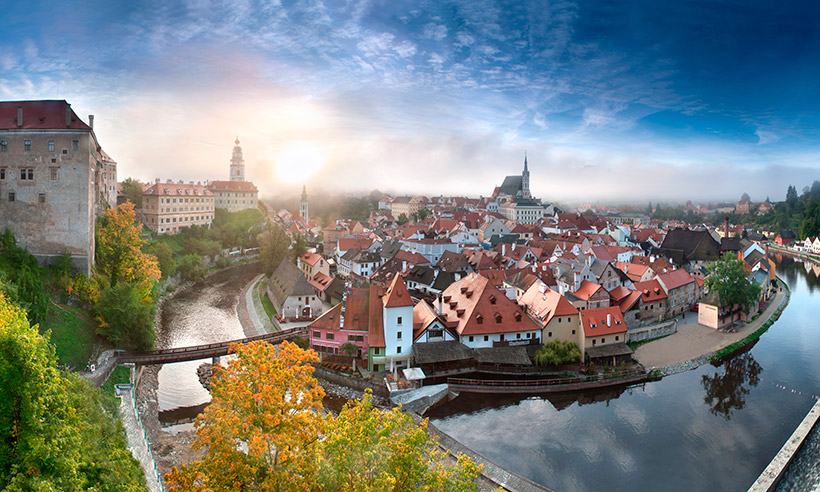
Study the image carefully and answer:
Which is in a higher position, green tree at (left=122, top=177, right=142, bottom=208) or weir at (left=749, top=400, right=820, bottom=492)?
green tree at (left=122, top=177, right=142, bottom=208)

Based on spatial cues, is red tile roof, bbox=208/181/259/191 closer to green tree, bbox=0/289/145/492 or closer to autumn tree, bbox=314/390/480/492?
green tree, bbox=0/289/145/492

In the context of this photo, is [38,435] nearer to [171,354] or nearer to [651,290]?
[171,354]

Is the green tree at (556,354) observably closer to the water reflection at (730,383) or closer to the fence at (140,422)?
the water reflection at (730,383)

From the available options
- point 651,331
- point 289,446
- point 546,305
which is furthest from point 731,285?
point 289,446

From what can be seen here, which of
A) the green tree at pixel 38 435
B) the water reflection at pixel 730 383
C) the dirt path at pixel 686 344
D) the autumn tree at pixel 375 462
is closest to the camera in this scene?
the green tree at pixel 38 435

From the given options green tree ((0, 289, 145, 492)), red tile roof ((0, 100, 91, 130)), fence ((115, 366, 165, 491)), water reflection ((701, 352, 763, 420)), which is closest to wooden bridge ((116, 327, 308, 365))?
fence ((115, 366, 165, 491))

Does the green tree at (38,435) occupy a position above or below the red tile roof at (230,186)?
below

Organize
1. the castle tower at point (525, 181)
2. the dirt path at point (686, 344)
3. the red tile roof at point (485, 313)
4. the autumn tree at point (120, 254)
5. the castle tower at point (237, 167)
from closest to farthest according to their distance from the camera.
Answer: the red tile roof at point (485, 313), the dirt path at point (686, 344), the autumn tree at point (120, 254), the castle tower at point (237, 167), the castle tower at point (525, 181)

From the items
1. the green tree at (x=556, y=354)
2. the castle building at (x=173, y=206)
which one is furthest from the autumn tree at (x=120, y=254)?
the castle building at (x=173, y=206)

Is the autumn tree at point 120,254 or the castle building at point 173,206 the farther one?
the castle building at point 173,206
